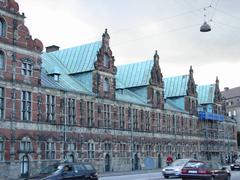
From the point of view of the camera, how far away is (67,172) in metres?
26.2

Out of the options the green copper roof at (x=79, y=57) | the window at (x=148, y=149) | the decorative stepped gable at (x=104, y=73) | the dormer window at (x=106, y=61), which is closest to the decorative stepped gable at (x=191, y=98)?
the window at (x=148, y=149)

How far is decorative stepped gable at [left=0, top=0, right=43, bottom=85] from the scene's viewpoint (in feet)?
150

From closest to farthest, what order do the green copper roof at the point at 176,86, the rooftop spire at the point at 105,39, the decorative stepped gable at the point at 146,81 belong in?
the rooftop spire at the point at 105,39
the decorative stepped gable at the point at 146,81
the green copper roof at the point at 176,86

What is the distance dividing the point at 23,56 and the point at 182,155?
132ft

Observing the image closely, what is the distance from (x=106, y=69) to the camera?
198ft

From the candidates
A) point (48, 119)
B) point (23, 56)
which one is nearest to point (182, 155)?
point (48, 119)

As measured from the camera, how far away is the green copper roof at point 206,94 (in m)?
94.9

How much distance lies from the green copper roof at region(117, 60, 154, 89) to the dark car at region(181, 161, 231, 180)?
38951mm

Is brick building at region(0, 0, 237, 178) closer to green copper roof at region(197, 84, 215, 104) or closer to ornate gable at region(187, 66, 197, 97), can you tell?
ornate gable at region(187, 66, 197, 97)

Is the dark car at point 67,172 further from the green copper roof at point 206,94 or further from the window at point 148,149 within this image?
the green copper roof at point 206,94

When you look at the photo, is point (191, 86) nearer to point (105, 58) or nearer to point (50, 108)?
point (105, 58)

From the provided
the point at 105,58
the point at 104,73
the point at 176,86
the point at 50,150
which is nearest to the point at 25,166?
the point at 50,150

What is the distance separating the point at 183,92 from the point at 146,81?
13.7m

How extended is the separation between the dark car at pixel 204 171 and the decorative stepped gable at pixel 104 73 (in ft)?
91.1
